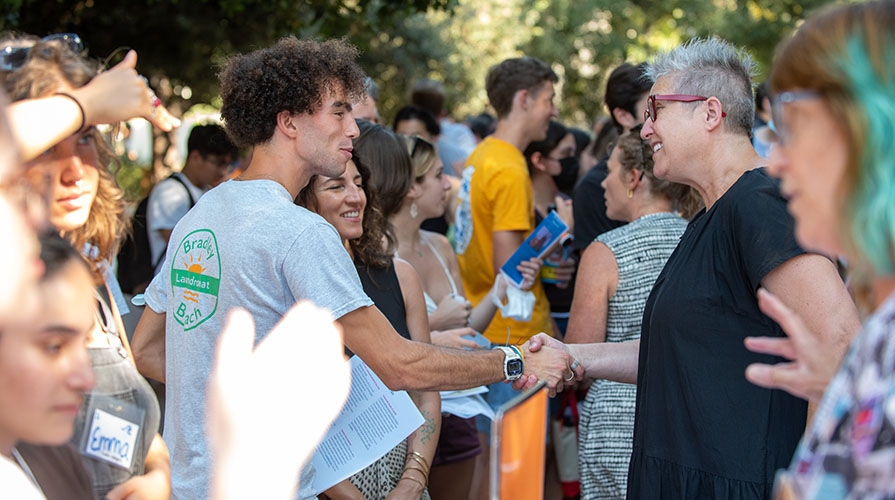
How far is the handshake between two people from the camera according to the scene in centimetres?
329

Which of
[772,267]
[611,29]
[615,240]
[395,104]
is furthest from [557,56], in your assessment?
[772,267]

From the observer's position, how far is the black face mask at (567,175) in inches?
256

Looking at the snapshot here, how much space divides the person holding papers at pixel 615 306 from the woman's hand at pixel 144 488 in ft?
6.93

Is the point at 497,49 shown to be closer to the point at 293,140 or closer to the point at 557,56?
the point at 557,56

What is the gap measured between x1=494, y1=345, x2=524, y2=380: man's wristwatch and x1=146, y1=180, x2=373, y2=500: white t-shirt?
701mm

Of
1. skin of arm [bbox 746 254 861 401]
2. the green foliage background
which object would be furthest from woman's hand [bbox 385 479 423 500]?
the green foliage background

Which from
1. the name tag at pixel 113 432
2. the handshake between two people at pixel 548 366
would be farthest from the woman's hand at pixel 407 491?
the name tag at pixel 113 432

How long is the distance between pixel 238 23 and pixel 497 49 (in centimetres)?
1369

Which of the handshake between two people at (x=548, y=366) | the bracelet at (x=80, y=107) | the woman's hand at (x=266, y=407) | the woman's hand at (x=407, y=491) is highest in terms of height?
the bracelet at (x=80, y=107)

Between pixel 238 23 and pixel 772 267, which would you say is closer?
pixel 772 267

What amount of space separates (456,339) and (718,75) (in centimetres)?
154

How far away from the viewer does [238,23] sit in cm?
863

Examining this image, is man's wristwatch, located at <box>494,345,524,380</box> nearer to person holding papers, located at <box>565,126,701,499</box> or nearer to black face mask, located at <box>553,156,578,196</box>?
person holding papers, located at <box>565,126,701,499</box>

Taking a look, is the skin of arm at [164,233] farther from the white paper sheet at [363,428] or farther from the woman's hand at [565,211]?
the white paper sheet at [363,428]
